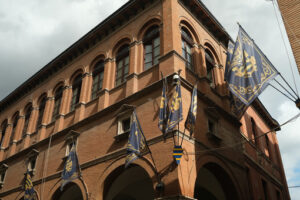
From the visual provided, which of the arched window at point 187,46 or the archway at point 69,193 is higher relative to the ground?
the arched window at point 187,46

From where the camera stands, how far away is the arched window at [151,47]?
14234 mm

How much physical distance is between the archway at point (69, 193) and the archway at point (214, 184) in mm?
6201

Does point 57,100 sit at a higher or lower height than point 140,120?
higher

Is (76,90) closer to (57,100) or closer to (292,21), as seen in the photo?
(57,100)

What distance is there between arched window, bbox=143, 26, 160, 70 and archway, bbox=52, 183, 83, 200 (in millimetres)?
7052

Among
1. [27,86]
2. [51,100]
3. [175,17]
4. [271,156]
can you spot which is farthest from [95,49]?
[271,156]

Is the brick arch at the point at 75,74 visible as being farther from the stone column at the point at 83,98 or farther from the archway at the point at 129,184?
the archway at the point at 129,184

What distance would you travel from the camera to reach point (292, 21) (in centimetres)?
1011

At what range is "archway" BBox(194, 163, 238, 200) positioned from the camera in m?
13.2

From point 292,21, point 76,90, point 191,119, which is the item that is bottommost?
point 191,119

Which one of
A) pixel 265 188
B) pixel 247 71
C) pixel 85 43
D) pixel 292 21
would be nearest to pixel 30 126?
pixel 85 43

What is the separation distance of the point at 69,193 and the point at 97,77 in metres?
6.54

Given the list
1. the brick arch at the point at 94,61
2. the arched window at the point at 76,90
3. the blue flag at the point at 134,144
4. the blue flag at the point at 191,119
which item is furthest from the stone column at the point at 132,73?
the arched window at the point at 76,90

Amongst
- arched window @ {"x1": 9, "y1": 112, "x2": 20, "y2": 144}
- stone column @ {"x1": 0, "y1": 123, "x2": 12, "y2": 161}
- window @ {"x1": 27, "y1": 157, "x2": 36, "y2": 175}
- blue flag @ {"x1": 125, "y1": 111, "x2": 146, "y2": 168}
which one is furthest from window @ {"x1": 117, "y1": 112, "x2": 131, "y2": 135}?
stone column @ {"x1": 0, "y1": 123, "x2": 12, "y2": 161}
